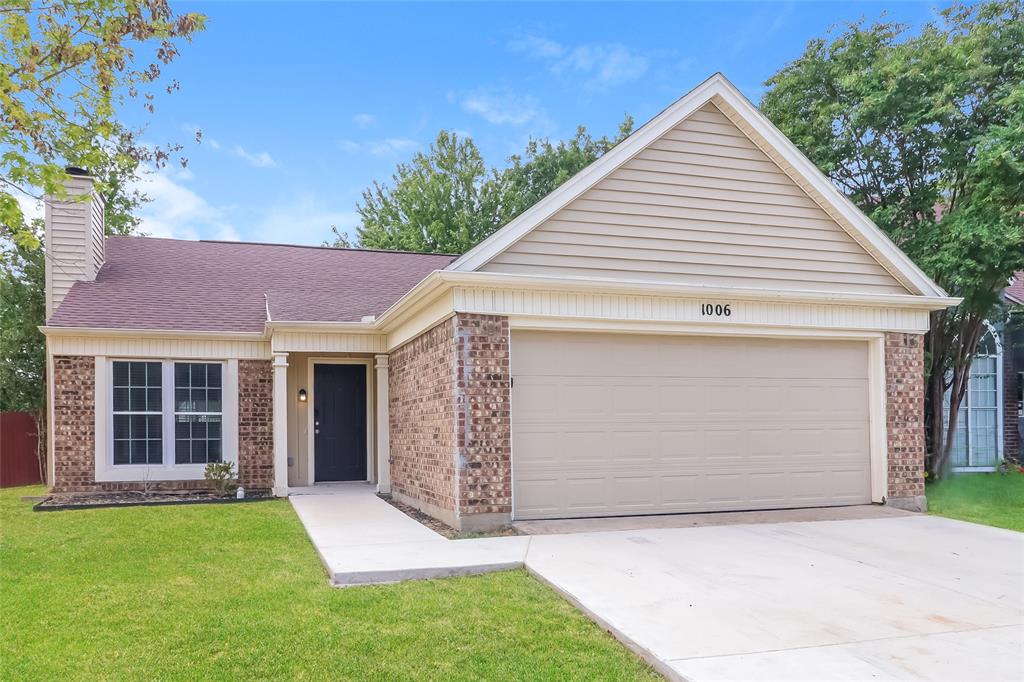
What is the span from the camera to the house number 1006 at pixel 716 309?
9531 millimetres

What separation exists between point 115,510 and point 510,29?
1430 cm

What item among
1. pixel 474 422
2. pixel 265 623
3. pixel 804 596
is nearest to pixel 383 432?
pixel 474 422

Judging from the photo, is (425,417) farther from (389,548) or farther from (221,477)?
(221,477)

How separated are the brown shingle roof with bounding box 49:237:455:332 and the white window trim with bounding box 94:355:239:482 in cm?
67

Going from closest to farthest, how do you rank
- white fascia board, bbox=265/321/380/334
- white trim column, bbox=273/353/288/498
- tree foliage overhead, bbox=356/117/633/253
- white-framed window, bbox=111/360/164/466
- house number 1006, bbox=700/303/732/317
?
1. house number 1006, bbox=700/303/732/317
2. white fascia board, bbox=265/321/380/334
3. white trim column, bbox=273/353/288/498
4. white-framed window, bbox=111/360/164/466
5. tree foliage overhead, bbox=356/117/633/253

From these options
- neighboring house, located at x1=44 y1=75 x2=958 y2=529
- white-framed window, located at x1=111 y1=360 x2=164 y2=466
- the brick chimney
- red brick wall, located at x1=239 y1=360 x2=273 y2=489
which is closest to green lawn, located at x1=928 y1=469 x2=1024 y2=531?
neighboring house, located at x1=44 y1=75 x2=958 y2=529

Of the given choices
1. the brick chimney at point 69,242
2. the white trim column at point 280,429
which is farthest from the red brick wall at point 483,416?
the brick chimney at point 69,242

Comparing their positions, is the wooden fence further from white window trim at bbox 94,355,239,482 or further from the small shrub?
the small shrub

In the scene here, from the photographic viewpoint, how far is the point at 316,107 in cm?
2270

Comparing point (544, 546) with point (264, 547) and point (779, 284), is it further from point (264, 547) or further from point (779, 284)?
point (779, 284)

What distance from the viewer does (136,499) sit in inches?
463

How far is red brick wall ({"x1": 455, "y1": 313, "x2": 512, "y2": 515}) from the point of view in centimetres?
840

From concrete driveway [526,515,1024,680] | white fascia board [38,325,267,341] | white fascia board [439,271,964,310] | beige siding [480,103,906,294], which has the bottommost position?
concrete driveway [526,515,1024,680]

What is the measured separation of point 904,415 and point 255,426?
1015 centimetres
